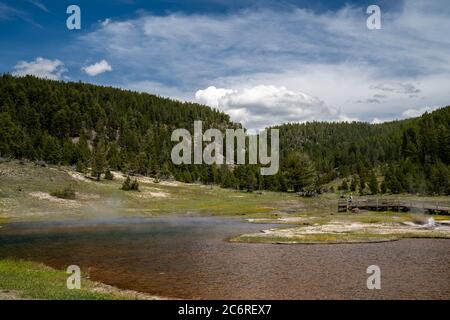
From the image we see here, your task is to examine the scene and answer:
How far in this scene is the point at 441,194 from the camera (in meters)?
128

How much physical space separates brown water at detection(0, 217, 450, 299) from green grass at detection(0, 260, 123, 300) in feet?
7.94

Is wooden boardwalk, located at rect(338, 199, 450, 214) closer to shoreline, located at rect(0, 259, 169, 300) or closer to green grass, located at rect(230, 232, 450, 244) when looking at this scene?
green grass, located at rect(230, 232, 450, 244)

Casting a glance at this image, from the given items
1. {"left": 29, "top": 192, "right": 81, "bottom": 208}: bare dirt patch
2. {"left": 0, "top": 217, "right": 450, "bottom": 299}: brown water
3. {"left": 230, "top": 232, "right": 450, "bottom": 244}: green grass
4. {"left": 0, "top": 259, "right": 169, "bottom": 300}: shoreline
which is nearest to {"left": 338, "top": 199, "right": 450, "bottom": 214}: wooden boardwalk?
{"left": 230, "top": 232, "right": 450, "bottom": 244}: green grass

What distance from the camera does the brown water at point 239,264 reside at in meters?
24.3

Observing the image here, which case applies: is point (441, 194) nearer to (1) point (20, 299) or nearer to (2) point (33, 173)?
(2) point (33, 173)

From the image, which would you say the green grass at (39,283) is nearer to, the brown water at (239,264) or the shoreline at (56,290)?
the shoreline at (56,290)

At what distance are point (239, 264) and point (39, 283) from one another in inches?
558

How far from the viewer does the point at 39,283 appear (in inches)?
941

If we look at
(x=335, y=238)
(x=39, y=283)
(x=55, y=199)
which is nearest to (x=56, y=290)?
(x=39, y=283)

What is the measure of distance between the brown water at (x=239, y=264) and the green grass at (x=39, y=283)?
2.42 meters

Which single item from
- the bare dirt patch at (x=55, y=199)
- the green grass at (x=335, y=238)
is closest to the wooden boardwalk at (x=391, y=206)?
the green grass at (x=335, y=238)

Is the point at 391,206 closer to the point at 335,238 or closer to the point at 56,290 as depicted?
the point at 335,238
